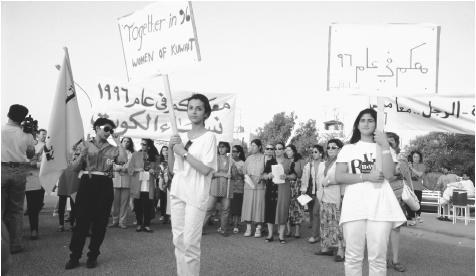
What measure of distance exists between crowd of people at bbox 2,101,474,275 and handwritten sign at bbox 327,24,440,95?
0.61m

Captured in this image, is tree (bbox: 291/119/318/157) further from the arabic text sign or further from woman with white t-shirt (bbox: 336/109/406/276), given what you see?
woman with white t-shirt (bbox: 336/109/406/276)

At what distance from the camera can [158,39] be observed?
490cm

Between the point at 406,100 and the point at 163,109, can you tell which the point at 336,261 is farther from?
A: the point at 163,109

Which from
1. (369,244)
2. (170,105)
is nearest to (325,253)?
(369,244)

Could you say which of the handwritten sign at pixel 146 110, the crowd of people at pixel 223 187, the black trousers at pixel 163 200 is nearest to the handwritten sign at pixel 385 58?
the crowd of people at pixel 223 187

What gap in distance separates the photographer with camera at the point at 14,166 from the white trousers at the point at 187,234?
10.8ft

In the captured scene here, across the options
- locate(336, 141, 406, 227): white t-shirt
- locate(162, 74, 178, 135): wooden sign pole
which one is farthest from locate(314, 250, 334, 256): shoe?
locate(162, 74, 178, 135): wooden sign pole

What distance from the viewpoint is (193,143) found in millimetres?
4219

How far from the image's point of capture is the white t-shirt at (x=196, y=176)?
13.2 feet

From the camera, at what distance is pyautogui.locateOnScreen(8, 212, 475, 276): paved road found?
228 inches

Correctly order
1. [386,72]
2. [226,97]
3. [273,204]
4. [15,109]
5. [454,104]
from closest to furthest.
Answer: [386,72] < [15,109] < [454,104] < [273,204] < [226,97]

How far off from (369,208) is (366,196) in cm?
11

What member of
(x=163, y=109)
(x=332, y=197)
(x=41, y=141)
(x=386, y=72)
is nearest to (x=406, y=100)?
(x=332, y=197)

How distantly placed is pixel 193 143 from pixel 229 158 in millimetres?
5832
